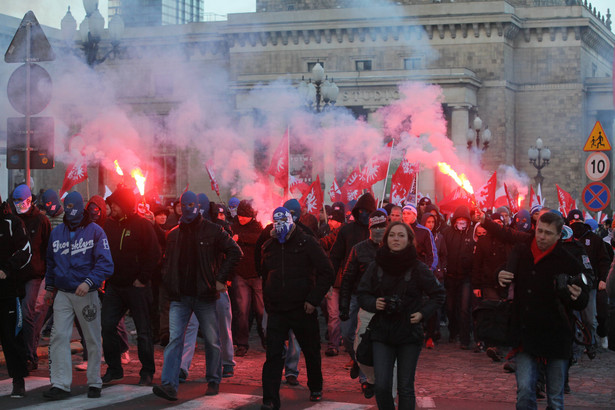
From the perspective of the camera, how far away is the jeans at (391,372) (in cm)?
738

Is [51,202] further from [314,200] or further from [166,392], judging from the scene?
[314,200]

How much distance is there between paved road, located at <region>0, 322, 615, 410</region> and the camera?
8.87 meters

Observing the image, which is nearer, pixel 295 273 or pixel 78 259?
pixel 295 273

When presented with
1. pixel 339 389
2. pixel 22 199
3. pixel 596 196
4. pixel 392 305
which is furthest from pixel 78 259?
pixel 596 196

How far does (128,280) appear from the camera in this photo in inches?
386

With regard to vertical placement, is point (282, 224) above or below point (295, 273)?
above

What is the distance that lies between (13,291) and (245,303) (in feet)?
12.8

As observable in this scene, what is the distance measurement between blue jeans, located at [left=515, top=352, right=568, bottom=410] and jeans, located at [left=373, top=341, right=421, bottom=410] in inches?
30.3

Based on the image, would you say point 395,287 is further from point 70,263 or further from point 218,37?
point 218,37

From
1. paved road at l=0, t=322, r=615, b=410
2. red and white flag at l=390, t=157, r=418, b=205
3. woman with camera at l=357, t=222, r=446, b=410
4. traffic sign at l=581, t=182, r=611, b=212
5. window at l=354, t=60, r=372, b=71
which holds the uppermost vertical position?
window at l=354, t=60, r=372, b=71

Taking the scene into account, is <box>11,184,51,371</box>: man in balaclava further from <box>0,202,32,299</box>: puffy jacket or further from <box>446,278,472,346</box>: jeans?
<box>446,278,472,346</box>: jeans

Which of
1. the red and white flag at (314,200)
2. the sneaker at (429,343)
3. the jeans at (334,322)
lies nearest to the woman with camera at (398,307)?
the jeans at (334,322)

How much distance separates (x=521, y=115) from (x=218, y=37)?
15921 millimetres

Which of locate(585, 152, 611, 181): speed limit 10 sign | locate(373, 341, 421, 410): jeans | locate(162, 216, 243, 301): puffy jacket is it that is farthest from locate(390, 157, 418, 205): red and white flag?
locate(373, 341, 421, 410): jeans
